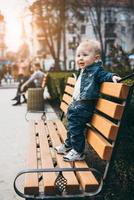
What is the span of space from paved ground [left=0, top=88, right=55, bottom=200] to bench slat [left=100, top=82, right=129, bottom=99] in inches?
57.3

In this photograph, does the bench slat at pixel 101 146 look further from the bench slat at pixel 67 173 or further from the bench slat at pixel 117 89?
the bench slat at pixel 117 89

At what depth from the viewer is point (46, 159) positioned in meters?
4.39

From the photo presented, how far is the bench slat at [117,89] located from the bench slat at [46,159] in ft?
2.75

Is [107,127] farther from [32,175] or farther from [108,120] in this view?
[32,175]

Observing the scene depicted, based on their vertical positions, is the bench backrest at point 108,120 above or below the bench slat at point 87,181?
above

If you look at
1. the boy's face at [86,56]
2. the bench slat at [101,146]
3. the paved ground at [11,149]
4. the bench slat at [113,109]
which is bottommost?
the paved ground at [11,149]

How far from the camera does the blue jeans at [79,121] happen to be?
4328 millimetres

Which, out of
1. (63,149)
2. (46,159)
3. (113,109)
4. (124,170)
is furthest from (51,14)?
(113,109)

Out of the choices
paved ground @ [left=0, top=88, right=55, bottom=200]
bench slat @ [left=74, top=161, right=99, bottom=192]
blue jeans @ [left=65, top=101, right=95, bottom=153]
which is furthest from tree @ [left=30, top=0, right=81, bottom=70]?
bench slat @ [left=74, top=161, right=99, bottom=192]

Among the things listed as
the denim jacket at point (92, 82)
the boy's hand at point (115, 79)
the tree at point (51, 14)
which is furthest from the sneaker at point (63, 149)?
the tree at point (51, 14)

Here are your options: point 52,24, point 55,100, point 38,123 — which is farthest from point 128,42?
point 38,123

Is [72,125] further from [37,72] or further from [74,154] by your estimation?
[37,72]

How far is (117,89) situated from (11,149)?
392 cm

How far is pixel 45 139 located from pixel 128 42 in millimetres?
79975
